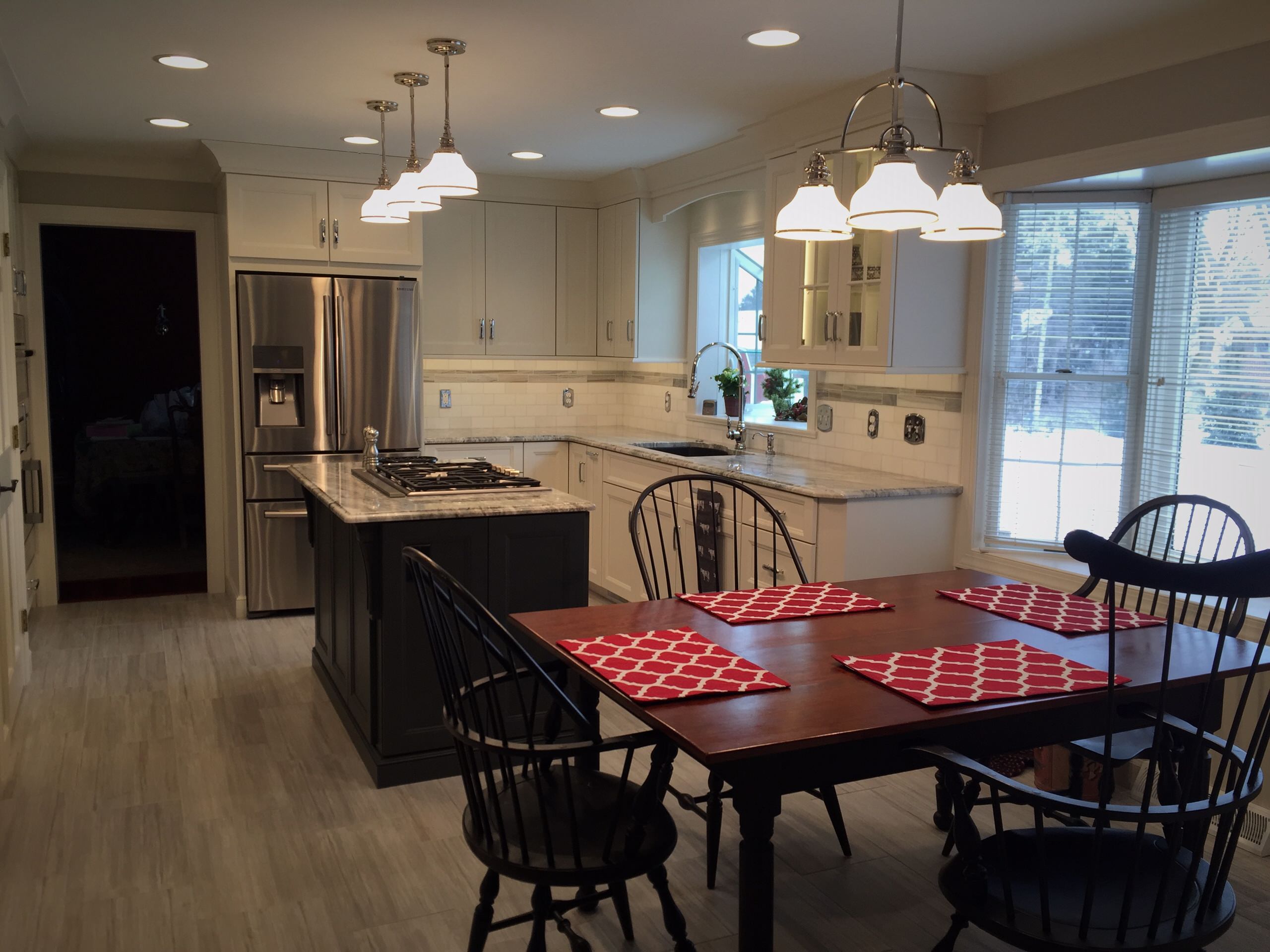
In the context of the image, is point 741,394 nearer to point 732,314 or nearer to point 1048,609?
point 732,314

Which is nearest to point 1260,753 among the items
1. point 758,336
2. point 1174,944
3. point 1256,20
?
point 1174,944

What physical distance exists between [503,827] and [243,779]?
181cm

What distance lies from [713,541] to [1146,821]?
6.99 feet

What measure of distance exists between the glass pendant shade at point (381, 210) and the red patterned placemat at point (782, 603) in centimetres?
178

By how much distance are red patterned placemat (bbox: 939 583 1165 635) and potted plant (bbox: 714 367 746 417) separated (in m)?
2.57

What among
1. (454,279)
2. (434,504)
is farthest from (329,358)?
(434,504)

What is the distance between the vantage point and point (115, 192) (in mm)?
5535

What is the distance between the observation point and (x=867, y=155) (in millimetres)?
3836

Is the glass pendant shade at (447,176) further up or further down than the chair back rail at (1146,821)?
further up

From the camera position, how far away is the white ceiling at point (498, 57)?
3023 millimetres

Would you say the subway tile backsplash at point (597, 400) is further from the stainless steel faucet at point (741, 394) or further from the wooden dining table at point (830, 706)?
the wooden dining table at point (830, 706)

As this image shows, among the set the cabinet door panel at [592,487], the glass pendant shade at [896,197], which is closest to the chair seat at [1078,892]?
the glass pendant shade at [896,197]

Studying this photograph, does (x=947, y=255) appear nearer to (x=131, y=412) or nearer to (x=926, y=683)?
(x=926, y=683)

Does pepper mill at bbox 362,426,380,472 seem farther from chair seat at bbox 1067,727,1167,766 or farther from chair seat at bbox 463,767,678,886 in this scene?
chair seat at bbox 1067,727,1167,766
